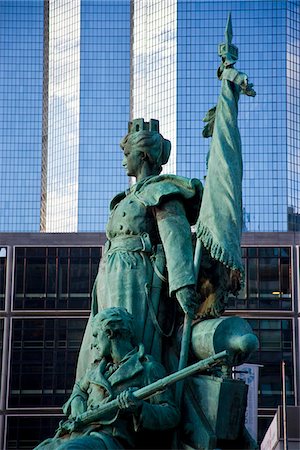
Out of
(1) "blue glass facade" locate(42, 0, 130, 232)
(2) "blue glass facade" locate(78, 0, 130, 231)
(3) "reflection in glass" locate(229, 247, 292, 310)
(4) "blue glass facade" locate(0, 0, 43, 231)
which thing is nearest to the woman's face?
(3) "reflection in glass" locate(229, 247, 292, 310)

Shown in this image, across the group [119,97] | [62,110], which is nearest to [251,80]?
[119,97]

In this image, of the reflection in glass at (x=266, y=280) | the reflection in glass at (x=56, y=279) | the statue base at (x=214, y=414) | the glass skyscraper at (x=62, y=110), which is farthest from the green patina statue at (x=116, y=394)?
the glass skyscraper at (x=62, y=110)

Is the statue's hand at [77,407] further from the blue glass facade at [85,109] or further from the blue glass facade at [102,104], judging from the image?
the blue glass facade at [85,109]

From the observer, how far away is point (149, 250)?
1266 centimetres

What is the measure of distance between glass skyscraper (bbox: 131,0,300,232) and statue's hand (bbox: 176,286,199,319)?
4171 inches

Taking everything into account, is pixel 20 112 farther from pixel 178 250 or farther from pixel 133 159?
pixel 178 250

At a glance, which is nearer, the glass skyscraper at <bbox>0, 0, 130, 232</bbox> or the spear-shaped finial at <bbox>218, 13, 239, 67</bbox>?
the spear-shaped finial at <bbox>218, 13, 239, 67</bbox>

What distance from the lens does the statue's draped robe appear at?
40.2 feet

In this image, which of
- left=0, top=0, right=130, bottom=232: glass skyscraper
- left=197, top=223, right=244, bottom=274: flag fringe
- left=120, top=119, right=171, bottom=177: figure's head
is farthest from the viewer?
left=0, top=0, right=130, bottom=232: glass skyscraper

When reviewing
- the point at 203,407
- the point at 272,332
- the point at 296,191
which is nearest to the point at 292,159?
the point at 296,191

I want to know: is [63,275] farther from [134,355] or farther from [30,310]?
[134,355]

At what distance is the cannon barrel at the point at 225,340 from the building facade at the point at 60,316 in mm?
55431

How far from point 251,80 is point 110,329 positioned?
10898cm

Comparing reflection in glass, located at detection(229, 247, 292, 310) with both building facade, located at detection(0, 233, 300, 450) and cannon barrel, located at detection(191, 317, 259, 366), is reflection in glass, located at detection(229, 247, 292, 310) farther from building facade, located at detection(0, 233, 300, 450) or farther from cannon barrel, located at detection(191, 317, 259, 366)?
cannon barrel, located at detection(191, 317, 259, 366)
